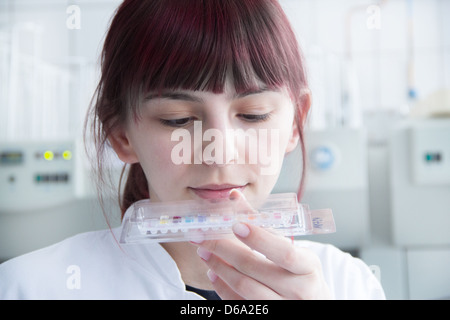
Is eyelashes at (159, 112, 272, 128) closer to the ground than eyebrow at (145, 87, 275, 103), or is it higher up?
closer to the ground

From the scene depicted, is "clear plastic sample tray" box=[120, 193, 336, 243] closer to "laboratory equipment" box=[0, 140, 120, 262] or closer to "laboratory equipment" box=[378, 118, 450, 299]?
"laboratory equipment" box=[0, 140, 120, 262]

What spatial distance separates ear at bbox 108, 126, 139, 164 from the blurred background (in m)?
0.10

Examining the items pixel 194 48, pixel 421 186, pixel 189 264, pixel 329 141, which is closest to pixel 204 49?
pixel 194 48

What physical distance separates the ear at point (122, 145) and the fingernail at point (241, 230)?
0.21 meters

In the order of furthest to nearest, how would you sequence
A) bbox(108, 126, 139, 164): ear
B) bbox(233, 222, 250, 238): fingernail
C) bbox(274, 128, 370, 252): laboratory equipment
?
bbox(274, 128, 370, 252): laboratory equipment
bbox(108, 126, 139, 164): ear
bbox(233, 222, 250, 238): fingernail

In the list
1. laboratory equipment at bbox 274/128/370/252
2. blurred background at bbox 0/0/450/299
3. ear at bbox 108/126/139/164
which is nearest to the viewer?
ear at bbox 108/126/139/164

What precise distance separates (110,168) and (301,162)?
1.14 ft

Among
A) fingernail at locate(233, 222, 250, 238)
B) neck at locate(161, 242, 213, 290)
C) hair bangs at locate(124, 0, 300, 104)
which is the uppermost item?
hair bangs at locate(124, 0, 300, 104)

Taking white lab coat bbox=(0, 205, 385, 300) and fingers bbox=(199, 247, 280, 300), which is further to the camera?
white lab coat bbox=(0, 205, 385, 300)

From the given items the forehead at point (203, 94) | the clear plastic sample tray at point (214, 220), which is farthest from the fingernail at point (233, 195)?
the forehead at point (203, 94)

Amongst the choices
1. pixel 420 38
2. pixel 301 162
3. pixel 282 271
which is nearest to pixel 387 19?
pixel 420 38

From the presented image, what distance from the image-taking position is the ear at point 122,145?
1.65 ft

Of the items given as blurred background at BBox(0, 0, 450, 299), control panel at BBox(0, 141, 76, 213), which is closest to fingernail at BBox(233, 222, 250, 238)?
blurred background at BBox(0, 0, 450, 299)

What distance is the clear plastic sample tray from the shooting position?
1.26 ft
